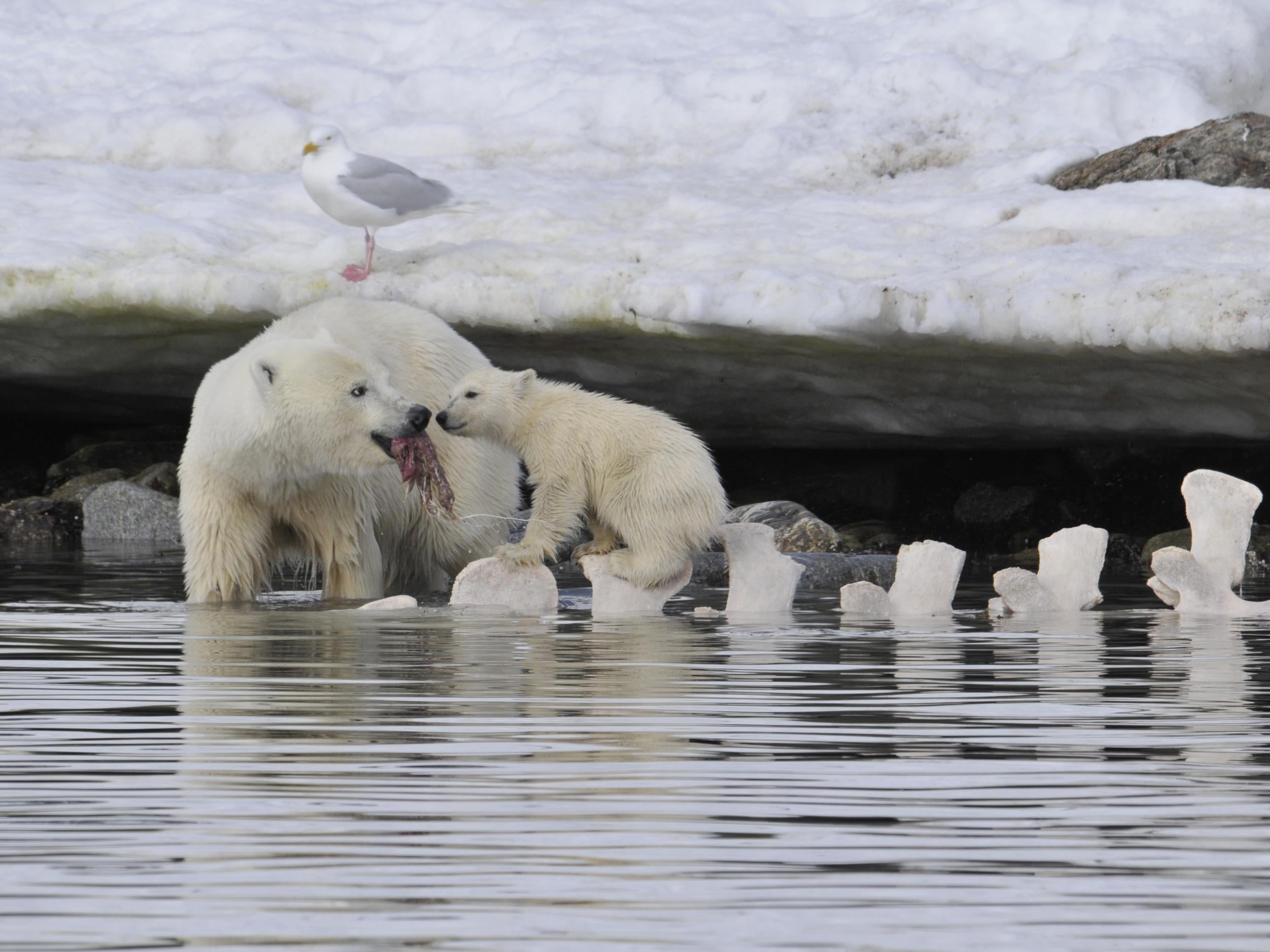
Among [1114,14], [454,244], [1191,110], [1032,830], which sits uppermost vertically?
[1114,14]

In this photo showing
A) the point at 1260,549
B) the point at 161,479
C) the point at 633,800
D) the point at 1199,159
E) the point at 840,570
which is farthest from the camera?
the point at 161,479

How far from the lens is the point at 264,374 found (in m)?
6.04

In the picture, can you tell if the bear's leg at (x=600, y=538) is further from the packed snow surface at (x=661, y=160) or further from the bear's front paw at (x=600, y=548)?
the packed snow surface at (x=661, y=160)

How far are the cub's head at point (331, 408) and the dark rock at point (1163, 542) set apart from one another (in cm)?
482

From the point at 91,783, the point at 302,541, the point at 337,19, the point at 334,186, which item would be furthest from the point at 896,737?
the point at 337,19

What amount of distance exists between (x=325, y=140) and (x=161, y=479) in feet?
13.3

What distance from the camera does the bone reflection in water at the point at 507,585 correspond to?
5984 mm

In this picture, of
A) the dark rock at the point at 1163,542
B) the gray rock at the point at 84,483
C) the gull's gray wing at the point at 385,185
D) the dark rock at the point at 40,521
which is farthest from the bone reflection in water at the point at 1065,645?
the gray rock at the point at 84,483

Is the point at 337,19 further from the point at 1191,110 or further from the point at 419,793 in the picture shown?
the point at 419,793

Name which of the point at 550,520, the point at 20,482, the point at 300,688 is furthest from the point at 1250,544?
the point at 20,482

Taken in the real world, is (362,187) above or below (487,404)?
above

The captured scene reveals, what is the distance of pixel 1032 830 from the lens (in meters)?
2.20

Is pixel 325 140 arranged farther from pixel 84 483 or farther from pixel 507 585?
pixel 84 483

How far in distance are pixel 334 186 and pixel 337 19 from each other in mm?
4303
